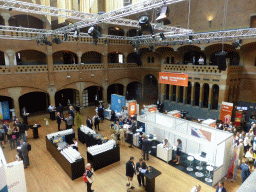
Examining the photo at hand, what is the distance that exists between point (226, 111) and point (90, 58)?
1580cm

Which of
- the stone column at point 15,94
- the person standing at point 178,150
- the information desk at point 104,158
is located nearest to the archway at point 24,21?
the stone column at point 15,94

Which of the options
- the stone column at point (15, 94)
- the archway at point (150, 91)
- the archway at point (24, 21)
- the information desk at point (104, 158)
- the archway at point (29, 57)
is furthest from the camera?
the archway at point (150, 91)

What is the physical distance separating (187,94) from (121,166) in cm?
1259

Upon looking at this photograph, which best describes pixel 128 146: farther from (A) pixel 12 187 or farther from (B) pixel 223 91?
(B) pixel 223 91

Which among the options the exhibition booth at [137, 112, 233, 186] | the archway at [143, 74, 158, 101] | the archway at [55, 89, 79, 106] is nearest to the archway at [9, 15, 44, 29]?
the archway at [55, 89, 79, 106]

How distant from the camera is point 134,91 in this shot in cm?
2628

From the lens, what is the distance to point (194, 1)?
17.7 m

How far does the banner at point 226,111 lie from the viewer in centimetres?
1409

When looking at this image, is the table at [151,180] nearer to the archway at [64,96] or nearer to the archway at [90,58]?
the archway at [64,96]

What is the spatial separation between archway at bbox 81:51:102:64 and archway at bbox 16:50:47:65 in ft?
15.2

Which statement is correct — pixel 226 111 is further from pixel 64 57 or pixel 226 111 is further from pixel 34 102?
pixel 34 102

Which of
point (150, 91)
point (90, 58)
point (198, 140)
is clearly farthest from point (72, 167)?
point (150, 91)

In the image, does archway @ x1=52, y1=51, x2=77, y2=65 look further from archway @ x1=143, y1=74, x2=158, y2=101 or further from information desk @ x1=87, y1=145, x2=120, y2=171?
information desk @ x1=87, y1=145, x2=120, y2=171

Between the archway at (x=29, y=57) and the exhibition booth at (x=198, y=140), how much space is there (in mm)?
12697
